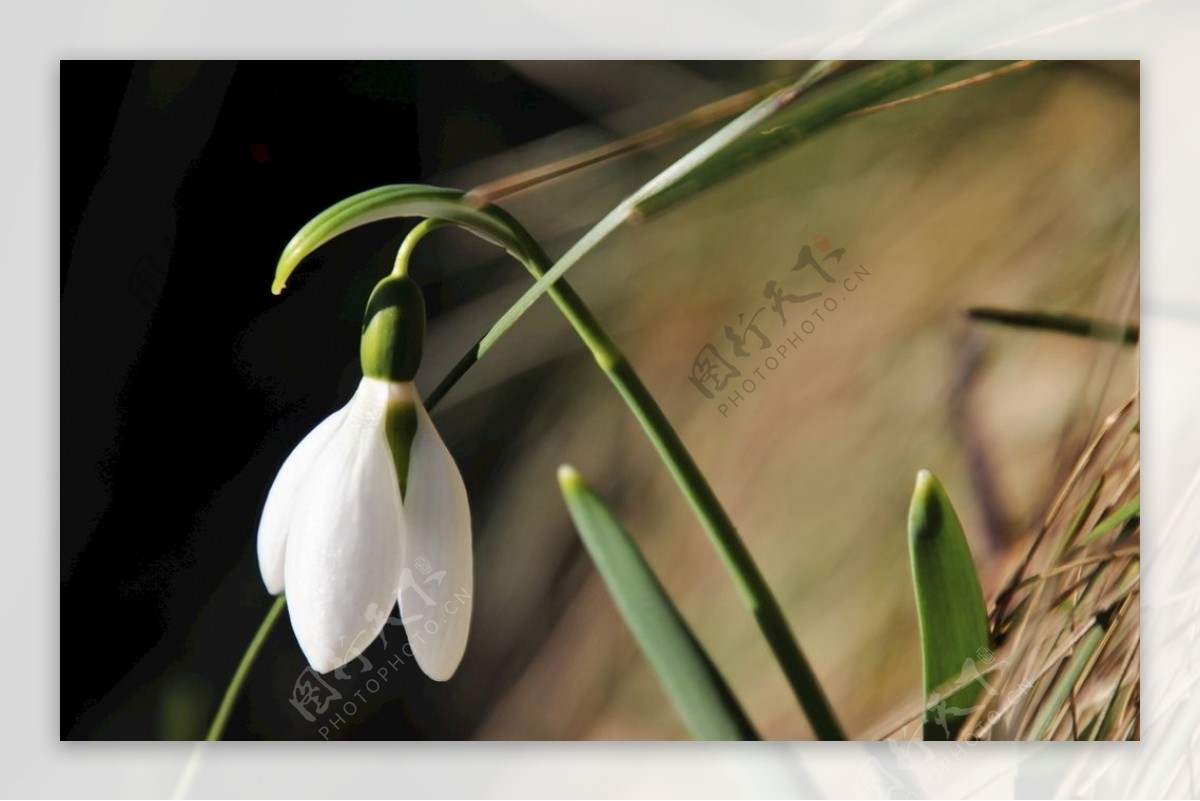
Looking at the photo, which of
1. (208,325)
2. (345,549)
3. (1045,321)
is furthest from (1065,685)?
(208,325)

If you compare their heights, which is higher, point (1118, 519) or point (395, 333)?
point (395, 333)

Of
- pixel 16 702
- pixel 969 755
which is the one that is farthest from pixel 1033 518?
pixel 16 702

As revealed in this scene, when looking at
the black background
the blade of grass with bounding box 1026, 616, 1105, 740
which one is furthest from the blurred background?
the blade of grass with bounding box 1026, 616, 1105, 740

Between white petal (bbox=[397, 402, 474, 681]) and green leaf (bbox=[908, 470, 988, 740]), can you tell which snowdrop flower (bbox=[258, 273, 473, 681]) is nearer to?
white petal (bbox=[397, 402, 474, 681])

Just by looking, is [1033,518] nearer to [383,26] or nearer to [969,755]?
[969,755]

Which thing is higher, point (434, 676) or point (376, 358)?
point (376, 358)

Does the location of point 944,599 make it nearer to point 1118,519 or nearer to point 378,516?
point 1118,519
